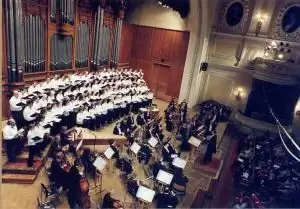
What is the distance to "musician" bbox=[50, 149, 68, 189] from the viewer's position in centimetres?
548

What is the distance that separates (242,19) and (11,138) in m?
11.9

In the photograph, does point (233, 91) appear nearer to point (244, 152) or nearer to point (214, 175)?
point (244, 152)

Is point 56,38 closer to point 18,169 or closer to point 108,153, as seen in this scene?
point 18,169

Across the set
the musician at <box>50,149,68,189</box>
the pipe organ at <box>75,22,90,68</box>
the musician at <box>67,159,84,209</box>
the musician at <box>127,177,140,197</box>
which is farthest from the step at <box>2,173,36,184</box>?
the pipe organ at <box>75,22,90,68</box>

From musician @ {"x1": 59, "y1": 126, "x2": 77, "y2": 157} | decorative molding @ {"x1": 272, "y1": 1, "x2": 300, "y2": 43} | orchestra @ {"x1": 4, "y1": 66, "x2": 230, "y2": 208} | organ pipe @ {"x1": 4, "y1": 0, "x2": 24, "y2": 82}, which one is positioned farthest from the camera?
decorative molding @ {"x1": 272, "y1": 1, "x2": 300, "y2": 43}

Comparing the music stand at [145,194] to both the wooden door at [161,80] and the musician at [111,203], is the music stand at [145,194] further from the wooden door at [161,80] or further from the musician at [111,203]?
the wooden door at [161,80]

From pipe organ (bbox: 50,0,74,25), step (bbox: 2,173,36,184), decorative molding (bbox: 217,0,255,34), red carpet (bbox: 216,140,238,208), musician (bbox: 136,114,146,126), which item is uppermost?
decorative molding (bbox: 217,0,255,34)

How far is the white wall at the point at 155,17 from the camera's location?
1453 centimetres

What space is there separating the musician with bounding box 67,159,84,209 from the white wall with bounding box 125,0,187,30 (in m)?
11.0

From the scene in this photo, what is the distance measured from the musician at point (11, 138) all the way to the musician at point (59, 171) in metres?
1.14

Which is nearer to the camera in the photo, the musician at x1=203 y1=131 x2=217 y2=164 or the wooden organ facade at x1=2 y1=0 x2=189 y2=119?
the wooden organ facade at x1=2 y1=0 x2=189 y2=119

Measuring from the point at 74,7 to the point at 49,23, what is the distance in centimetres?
146

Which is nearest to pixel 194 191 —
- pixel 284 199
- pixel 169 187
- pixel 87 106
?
pixel 169 187

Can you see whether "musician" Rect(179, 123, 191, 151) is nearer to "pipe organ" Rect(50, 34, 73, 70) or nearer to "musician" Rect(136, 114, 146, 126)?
"musician" Rect(136, 114, 146, 126)
